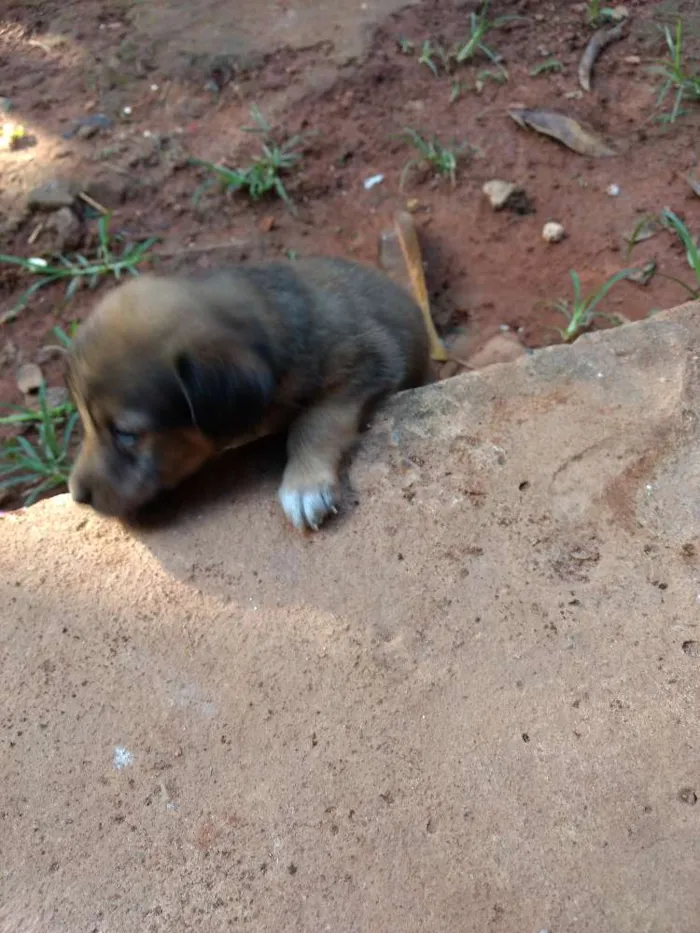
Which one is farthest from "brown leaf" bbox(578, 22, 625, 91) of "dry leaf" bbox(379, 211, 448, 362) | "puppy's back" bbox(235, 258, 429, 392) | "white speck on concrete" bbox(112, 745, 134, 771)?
"white speck on concrete" bbox(112, 745, 134, 771)

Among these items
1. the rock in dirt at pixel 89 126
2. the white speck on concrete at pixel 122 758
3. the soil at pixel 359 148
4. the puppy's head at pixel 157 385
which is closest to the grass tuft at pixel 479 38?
the soil at pixel 359 148

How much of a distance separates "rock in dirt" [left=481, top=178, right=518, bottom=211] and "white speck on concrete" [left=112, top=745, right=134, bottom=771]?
169 inches

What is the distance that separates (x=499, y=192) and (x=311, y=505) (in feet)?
11.2

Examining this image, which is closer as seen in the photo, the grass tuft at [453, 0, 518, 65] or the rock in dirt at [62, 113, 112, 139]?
the rock in dirt at [62, 113, 112, 139]

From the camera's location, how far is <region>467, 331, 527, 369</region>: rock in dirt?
504cm

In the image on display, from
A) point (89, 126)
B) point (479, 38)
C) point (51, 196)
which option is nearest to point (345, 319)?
point (51, 196)

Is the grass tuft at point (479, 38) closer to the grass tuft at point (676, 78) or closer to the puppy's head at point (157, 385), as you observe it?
the grass tuft at point (676, 78)

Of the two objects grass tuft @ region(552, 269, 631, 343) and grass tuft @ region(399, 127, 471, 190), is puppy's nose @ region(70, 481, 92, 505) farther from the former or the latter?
grass tuft @ region(399, 127, 471, 190)

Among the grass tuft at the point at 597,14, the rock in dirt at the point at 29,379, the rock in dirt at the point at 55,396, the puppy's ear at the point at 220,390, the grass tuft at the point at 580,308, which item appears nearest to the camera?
the puppy's ear at the point at 220,390

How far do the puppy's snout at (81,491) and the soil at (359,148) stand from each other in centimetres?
211

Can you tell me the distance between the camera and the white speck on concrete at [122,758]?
2.70 metres

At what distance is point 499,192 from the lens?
575 cm

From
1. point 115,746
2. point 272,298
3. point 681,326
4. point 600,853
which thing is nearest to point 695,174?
point 681,326

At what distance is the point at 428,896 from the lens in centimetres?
242
